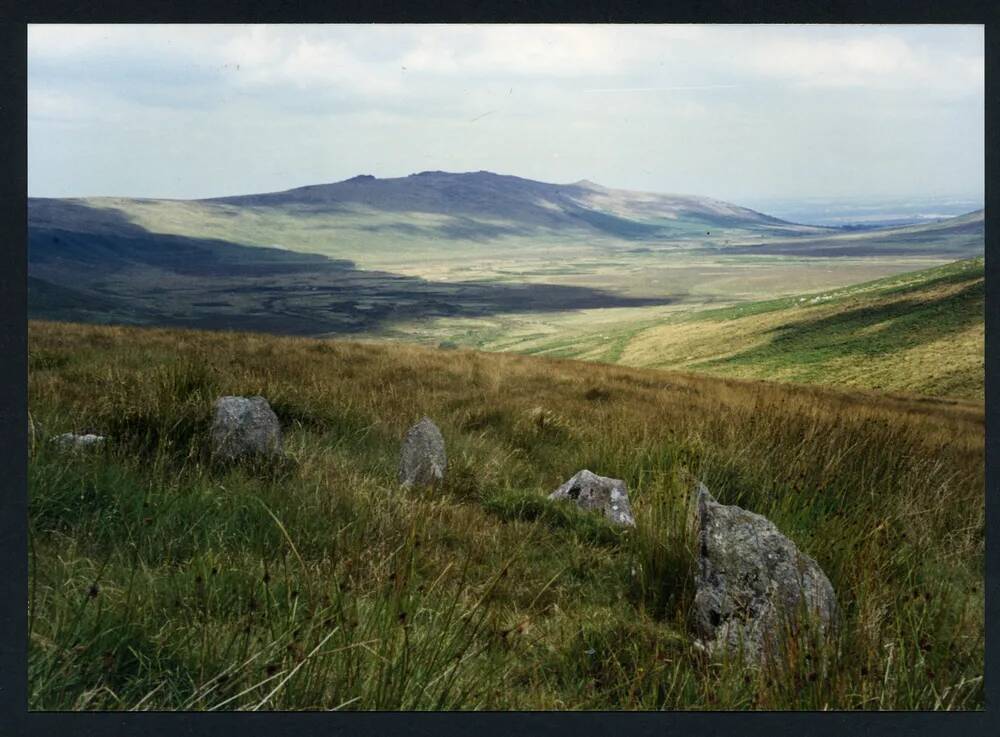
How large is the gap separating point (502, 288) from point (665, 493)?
351 cm

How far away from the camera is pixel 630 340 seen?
305 inches

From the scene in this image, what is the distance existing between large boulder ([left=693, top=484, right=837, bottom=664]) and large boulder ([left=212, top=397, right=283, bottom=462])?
7.43ft

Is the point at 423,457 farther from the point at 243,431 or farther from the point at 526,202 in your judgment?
the point at 526,202

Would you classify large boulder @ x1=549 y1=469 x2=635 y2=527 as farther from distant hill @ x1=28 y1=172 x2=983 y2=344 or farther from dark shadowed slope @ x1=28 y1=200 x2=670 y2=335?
dark shadowed slope @ x1=28 y1=200 x2=670 y2=335

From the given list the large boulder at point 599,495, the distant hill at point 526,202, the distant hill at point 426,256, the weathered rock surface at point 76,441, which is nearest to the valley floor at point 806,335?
the distant hill at point 426,256

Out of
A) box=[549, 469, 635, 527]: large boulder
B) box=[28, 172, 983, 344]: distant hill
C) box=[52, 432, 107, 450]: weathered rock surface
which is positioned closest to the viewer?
box=[52, 432, 107, 450]: weathered rock surface

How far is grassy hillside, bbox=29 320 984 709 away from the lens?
264 cm

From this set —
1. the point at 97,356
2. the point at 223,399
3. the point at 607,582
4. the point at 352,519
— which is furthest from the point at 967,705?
the point at 97,356

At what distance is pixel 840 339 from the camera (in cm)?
630

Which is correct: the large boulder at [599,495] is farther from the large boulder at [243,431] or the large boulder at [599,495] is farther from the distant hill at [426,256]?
the distant hill at [426,256]

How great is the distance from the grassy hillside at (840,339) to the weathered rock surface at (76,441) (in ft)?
10.9

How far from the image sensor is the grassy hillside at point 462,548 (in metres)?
2.64

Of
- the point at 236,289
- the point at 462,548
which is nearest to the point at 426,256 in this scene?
the point at 236,289

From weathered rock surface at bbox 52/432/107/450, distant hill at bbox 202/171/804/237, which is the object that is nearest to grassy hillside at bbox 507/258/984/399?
distant hill at bbox 202/171/804/237
